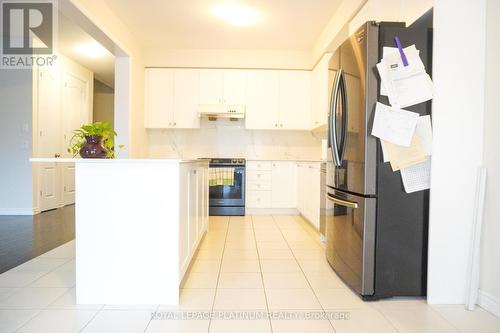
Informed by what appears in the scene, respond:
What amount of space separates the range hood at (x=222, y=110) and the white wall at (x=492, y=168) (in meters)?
3.35

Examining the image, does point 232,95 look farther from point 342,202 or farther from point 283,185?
point 342,202

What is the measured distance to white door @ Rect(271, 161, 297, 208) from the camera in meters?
4.73

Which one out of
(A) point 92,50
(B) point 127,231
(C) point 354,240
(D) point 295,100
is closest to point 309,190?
(D) point 295,100

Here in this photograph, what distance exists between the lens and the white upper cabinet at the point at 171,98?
15.8ft

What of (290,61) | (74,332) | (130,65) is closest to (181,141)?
(130,65)

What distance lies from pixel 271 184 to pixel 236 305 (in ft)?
9.90

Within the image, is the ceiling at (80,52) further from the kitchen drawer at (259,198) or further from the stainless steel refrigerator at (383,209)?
the stainless steel refrigerator at (383,209)

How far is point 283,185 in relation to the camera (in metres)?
4.74

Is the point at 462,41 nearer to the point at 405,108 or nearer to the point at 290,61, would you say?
the point at 405,108

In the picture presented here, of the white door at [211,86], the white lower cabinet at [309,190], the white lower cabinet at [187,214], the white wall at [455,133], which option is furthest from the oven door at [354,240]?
the white door at [211,86]

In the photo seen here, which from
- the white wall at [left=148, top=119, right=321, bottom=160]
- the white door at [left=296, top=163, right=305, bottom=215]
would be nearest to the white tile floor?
the white door at [left=296, top=163, right=305, bottom=215]

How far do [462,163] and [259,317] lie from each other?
148 centimetres

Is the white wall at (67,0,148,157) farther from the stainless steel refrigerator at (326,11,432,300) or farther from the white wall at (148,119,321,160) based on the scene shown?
the stainless steel refrigerator at (326,11,432,300)

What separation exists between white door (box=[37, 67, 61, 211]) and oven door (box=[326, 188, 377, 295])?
4504 mm
